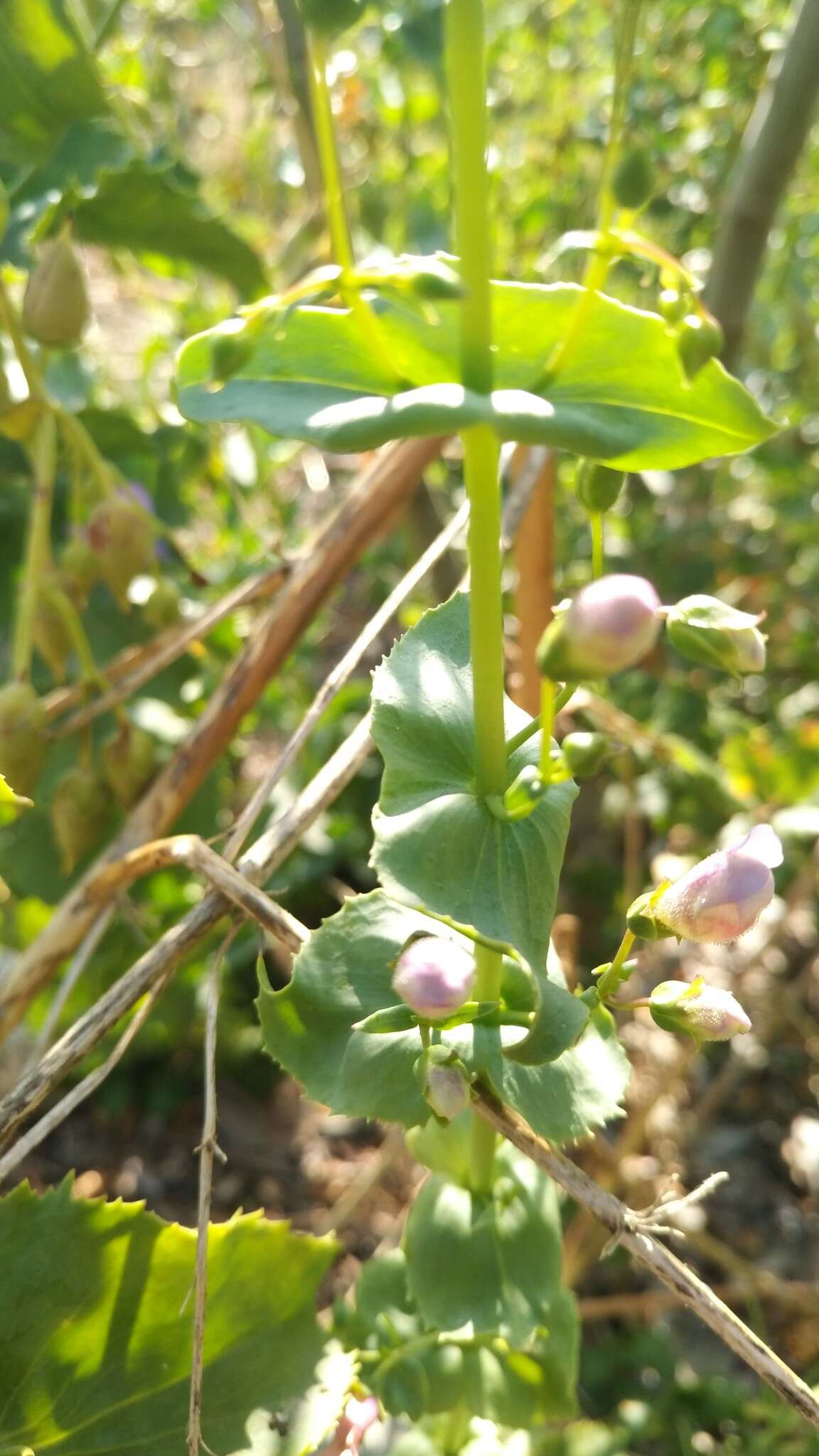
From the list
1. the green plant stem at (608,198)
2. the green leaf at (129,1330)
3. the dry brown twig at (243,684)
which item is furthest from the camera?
the dry brown twig at (243,684)

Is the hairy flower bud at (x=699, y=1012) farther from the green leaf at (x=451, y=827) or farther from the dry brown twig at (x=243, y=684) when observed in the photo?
the dry brown twig at (x=243, y=684)

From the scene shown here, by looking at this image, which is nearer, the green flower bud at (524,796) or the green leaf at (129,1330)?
the green flower bud at (524,796)

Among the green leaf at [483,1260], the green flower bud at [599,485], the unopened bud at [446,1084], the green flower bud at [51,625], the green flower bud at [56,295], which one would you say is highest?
the green flower bud at [56,295]

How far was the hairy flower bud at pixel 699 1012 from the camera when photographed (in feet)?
1.54

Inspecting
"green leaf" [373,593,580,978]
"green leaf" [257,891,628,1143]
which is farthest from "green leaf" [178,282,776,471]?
"green leaf" [257,891,628,1143]

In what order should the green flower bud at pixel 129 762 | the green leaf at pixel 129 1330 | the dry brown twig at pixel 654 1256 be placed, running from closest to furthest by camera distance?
1. the dry brown twig at pixel 654 1256
2. the green leaf at pixel 129 1330
3. the green flower bud at pixel 129 762

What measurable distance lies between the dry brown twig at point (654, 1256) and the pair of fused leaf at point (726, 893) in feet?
0.38

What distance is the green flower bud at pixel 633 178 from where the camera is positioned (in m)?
0.41

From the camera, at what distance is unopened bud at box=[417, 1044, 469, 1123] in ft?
1.46

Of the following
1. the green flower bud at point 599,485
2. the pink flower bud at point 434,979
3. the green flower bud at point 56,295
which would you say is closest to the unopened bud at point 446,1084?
the pink flower bud at point 434,979

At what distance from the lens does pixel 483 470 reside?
421 millimetres

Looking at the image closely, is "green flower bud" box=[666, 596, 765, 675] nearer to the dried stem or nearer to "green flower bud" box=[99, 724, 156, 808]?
the dried stem

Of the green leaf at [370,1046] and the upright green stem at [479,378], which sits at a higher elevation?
the upright green stem at [479,378]

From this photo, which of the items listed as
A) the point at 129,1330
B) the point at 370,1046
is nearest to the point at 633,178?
the point at 370,1046
